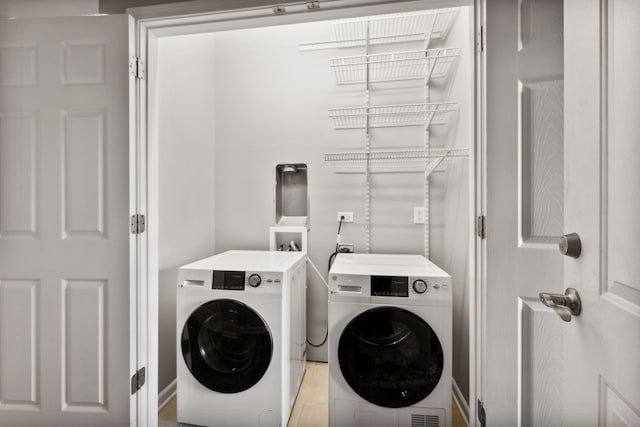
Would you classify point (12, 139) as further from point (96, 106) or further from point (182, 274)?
point (182, 274)

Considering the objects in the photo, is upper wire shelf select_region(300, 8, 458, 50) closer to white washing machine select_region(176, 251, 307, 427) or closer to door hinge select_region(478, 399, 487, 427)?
white washing machine select_region(176, 251, 307, 427)

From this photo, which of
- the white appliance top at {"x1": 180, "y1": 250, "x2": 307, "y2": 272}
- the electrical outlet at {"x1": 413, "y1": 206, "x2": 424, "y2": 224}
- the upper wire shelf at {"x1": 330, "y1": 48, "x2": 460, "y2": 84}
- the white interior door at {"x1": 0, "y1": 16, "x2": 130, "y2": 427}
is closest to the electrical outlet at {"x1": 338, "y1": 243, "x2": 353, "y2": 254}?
the white appliance top at {"x1": 180, "y1": 250, "x2": 307, "y2": 272}

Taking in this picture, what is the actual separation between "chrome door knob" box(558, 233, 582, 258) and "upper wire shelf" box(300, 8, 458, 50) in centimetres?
185

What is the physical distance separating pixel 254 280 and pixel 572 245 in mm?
1282

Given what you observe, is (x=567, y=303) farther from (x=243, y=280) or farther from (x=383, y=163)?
(x=383, y=163)

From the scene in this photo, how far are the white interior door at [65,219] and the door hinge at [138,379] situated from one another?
27 millimetres

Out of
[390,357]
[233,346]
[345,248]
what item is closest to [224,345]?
[233,346]

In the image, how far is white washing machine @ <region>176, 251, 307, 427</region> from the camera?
1466mm

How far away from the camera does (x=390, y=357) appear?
1.42 metres

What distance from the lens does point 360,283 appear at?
1468 mm

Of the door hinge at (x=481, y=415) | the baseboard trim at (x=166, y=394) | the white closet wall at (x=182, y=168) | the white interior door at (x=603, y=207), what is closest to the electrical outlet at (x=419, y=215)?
the door hinge at (x=481, y=415)

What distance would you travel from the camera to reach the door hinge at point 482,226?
1.09 m

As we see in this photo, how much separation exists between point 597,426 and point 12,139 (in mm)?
2230

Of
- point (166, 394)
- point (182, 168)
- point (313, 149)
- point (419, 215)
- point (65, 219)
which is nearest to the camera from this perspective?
point (65, 219)
